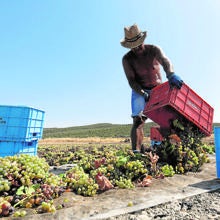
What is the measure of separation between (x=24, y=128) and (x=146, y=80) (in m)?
3.35

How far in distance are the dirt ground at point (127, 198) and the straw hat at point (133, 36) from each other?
105 inches

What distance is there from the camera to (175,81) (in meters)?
4.55

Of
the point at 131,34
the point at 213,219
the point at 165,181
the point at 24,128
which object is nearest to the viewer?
the point at 213,219

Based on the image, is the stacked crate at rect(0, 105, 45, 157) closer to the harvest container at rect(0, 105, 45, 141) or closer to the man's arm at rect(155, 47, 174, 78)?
the harvest container at rect(0, 105, 45, 141)

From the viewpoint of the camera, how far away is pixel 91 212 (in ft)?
8.56

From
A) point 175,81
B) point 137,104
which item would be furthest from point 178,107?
point 137,104

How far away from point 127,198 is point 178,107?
2063 millimetres

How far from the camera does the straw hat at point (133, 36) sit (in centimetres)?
527

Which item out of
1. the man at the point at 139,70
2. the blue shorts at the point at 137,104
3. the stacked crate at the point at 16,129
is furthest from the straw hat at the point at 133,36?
the stacked crate at the point at 16,129

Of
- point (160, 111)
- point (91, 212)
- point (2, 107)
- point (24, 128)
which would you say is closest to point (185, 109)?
point (160, 111)

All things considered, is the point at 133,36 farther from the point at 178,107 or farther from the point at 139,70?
the point at 178,107

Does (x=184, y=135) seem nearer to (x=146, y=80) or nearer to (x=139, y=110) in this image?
(x=139, y=110)

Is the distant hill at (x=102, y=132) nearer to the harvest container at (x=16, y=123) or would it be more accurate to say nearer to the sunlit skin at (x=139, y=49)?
the harvest container at (x=16, y=123)

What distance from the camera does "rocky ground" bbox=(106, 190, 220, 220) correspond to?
2.57 meters
